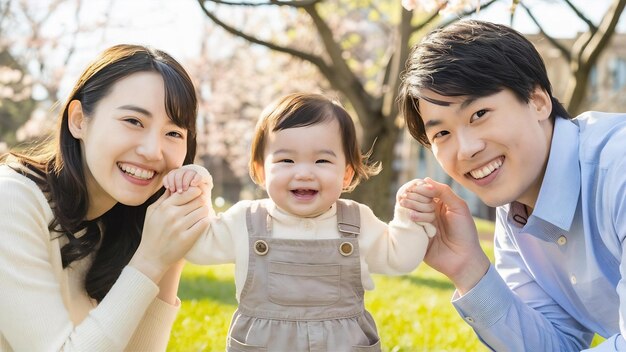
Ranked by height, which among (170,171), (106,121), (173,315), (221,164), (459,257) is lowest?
(221,164)

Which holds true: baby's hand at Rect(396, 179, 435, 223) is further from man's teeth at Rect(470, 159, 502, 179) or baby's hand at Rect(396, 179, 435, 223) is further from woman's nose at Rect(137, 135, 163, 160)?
→ woman's nose at Rect(137, 135, 163, 160)

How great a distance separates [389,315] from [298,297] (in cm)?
236

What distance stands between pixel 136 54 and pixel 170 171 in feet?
1.45

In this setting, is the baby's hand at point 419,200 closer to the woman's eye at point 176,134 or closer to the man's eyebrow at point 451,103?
the man's eyebrow at point 451,103

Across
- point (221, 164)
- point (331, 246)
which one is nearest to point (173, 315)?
point (331, 246)

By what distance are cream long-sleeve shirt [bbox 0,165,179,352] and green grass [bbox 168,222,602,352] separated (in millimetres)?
1383

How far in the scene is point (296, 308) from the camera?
7.59 ft

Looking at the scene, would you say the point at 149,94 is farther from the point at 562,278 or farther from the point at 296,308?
the point at 562,278

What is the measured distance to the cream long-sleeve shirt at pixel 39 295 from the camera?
225 centimetres

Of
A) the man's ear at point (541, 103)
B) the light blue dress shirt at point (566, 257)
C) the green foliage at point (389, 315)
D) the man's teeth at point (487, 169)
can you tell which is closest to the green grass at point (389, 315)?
the green foliage at point (389, 315)

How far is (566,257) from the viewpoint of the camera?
2527 millimetres

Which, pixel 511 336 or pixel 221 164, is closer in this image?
pixel 511 336

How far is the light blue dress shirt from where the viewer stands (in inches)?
89.1

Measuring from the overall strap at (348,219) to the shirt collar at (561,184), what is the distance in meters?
0.60
